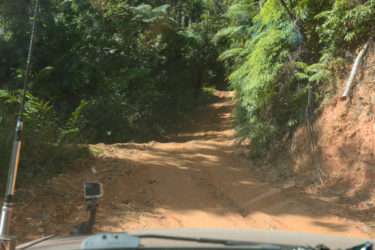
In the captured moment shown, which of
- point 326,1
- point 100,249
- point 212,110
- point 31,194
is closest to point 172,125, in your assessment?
point 212,110

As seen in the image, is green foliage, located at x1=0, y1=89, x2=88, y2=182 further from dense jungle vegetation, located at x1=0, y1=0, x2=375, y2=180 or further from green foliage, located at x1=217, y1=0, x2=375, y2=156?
green foliage, located at x1=217, y1=0, x2=375, y2=156

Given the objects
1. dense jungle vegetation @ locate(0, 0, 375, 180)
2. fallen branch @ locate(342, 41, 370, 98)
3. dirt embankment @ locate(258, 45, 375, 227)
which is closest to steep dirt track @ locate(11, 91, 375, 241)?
dirt embankment @ locate(258, 45, 375, 227)

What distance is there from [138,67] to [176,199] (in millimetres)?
9698

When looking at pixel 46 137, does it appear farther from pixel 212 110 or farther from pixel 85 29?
pixel 212 110

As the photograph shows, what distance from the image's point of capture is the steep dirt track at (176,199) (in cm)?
609

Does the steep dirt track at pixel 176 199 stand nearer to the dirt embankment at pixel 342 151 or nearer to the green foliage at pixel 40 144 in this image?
the green foliage at pixel 40 144

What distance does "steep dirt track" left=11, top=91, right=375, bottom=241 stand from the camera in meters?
6.09

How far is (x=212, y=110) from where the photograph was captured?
63.1 feet

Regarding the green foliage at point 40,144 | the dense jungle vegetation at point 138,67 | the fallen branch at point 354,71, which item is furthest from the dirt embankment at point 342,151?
the green foliage at point 40,144

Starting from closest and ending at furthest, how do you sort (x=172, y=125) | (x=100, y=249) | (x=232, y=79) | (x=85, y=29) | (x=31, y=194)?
(x=100, y=249) < (x=31, y=194) < (x=232, y=79) < (x=85, y=29) < (x=172, y=125)

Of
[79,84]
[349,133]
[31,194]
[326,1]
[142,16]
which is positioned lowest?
[31,194]

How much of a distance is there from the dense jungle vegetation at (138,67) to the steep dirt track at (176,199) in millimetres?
905

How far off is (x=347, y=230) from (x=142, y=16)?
1498cm

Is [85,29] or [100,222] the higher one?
[85,29]
